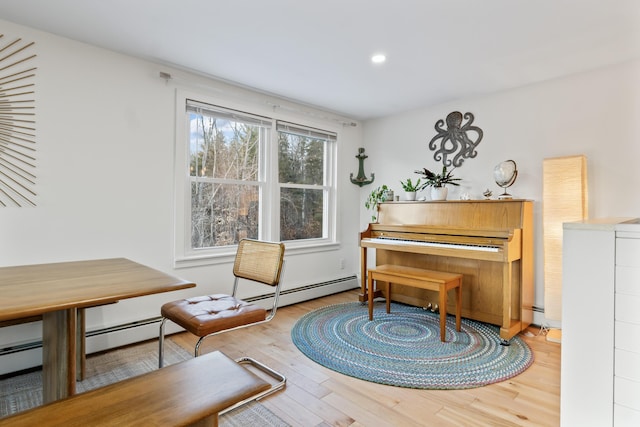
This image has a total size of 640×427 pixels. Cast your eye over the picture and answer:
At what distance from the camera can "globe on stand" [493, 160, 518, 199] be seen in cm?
304

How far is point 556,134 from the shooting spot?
2.94 meters

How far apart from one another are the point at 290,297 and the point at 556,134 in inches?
114

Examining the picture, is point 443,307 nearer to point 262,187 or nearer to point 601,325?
point 601,325

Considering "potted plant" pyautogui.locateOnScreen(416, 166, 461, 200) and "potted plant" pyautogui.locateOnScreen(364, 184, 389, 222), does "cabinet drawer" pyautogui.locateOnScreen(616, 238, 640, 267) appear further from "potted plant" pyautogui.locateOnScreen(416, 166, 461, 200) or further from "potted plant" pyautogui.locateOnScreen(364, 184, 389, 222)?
"potted plant" pyautogui.locateOnScreen(364, 184, 389, 222)

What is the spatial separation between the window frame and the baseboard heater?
42 cm

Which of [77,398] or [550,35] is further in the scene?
[550,35]

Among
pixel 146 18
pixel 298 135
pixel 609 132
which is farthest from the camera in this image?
pixel 298 135

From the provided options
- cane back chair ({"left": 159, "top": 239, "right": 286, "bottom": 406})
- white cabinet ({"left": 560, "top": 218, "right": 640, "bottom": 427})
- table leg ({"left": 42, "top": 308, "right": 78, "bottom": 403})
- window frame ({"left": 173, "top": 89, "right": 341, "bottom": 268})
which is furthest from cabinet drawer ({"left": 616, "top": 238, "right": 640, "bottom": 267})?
window frame ({"left": 173, "top": 89, "right": 341, "bottom": 268})

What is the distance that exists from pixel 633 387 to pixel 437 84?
2603 mm

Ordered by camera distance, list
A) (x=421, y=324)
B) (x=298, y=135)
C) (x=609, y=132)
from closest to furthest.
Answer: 1. (x=609, y=132)
2. (x=421, y=324)
3. (x=298, y=135)

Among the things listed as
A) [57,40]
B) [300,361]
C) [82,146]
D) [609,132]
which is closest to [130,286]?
[300,361]

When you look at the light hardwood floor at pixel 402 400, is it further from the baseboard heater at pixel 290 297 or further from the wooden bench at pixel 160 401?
the baseboard heater at pixel 290 297

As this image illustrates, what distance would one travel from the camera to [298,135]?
3.80m

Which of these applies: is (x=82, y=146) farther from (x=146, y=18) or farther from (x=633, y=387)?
(x=633, y=387)
